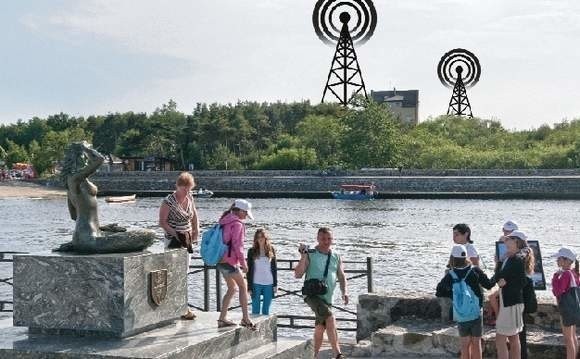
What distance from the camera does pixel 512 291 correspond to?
821 centimetres

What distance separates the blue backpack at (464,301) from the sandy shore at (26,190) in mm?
90454

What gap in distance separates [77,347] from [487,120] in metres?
105

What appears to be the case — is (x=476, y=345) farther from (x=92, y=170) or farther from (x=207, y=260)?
(x=92, y=170)

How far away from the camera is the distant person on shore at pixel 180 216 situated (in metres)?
8.38

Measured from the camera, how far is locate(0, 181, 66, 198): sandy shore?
96.4m

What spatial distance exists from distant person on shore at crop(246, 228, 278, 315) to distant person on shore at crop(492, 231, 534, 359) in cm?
294

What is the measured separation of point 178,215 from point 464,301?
115 inches

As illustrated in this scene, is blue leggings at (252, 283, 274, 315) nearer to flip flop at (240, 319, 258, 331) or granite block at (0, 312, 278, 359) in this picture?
granite block at (0, 312, 278, 359)

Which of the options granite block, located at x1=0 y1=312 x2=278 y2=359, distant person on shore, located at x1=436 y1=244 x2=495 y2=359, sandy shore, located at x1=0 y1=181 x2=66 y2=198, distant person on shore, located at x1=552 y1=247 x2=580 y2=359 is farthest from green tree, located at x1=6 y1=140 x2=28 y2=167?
distant person on shore, located at x1=552 y1=247 x2=580 y2=359

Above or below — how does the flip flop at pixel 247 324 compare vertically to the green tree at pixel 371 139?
below

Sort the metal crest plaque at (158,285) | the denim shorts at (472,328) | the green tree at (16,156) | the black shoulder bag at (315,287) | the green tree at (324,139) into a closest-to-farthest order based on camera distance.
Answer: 1. the metal crest plaque at (158,285)
2. the denim shorts at (472,328)
3. the black shoulder bag at (315,287)
4. the green tree at (324,139)
5. the green tree at (16,156)

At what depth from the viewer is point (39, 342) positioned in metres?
7.63

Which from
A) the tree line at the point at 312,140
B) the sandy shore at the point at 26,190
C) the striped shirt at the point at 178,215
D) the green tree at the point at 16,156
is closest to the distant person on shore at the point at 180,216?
the striped shirt at the point at 178,215

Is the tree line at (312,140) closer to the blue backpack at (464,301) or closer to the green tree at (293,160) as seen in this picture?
the green tree at (293,160)
